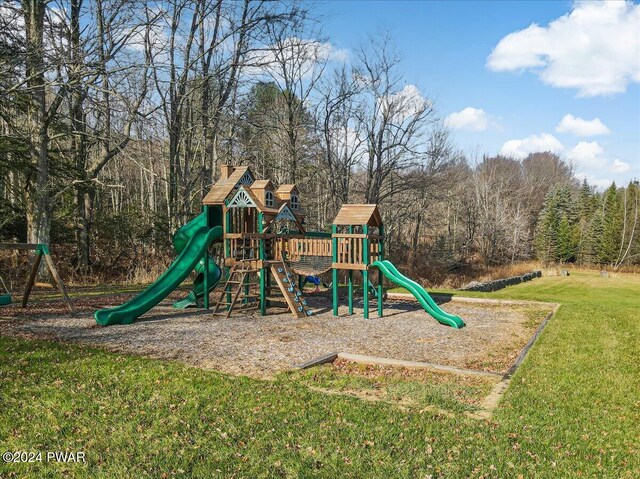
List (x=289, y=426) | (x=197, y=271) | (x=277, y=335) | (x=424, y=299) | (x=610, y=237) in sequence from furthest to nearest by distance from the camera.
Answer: (x=610, y=237), (x=197, y=271), (x=424, y=299), (x=277, y=335), (x=289, y=426)

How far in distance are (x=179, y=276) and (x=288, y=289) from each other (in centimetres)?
234

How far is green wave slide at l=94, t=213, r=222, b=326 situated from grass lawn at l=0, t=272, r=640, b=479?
2960 mm

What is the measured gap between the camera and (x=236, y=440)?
148 inches

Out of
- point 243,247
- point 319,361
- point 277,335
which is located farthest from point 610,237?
point 319,361

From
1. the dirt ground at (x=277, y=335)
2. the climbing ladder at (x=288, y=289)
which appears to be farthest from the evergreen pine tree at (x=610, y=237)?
the climbing ladder at (x=288, y=289)

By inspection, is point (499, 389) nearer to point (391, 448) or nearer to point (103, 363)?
point (391, 448)

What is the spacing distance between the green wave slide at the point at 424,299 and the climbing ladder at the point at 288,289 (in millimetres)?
1839

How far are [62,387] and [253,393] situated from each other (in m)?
2.00

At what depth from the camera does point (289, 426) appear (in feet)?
13.2

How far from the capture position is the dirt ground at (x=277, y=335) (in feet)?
21.8

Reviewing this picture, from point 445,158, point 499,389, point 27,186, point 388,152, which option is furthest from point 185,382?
point 445,158

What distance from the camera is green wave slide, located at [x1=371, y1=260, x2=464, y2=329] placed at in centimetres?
918

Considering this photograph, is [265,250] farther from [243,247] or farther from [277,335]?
[277,335]

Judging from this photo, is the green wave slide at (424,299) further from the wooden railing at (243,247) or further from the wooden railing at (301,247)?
the wooden railing at (243,247)
